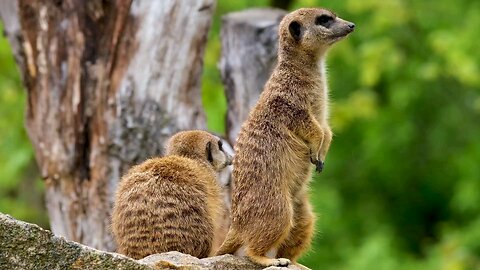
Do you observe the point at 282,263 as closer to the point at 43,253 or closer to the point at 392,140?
the point at 43,253

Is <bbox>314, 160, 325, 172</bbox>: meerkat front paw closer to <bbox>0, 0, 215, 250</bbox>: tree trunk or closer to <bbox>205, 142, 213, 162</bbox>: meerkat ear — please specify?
<bbox>205, 142, 213, 162</bbox>: meerkat ear

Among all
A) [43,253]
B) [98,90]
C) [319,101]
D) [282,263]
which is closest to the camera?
[43,253]

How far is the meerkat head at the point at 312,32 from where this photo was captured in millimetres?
5176

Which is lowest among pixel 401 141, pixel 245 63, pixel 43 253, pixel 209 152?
pixel 401 141

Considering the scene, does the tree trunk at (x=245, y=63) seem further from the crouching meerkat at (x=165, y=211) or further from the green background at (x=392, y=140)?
the green background at (x=392, y=140)

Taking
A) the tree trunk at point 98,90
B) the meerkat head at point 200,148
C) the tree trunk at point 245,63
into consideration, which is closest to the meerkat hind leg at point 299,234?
the meerkat head at point 200,148

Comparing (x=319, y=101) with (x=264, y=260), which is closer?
(x=264, y=260)

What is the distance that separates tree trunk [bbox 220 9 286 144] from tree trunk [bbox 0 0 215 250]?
22.7 inches

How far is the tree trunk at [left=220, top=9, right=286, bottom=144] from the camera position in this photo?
7.04 metres

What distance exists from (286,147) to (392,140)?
8.00 meters

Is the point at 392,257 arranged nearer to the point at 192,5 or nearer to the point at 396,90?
the point at 396,90

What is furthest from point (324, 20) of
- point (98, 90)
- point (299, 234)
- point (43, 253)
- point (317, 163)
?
point (43, 253)

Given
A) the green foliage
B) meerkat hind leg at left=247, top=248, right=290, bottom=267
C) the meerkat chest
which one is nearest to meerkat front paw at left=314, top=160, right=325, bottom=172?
the meerkat chest

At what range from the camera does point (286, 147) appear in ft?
15.7
